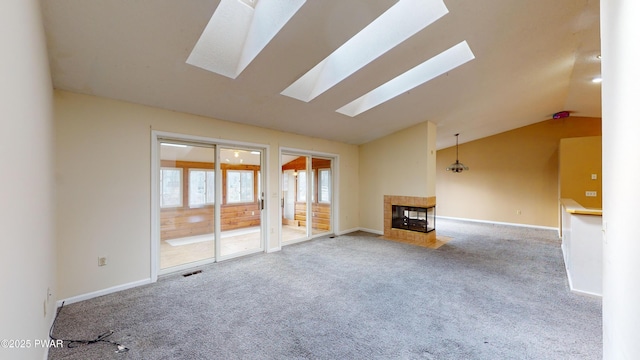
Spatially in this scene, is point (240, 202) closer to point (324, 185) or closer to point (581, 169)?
point (324, 185)

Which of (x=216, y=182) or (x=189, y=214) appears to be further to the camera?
(x=216, y=182)

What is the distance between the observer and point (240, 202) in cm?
493

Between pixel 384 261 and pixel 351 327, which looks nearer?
pixel 351 327

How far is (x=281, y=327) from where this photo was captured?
2270mm

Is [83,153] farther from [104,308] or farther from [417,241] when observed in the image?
[417,241]

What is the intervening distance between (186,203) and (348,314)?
119 inches

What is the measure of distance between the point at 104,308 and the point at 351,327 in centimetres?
267

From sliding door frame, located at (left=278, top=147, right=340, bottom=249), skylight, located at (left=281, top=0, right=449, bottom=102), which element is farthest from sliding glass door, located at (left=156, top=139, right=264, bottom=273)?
skylight, located at (left=281, top=0, right=449, bottom=102)

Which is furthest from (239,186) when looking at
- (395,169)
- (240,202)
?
(395,169)

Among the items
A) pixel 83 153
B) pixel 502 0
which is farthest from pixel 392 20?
pixel 83 153

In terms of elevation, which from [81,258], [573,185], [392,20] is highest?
[392,20]

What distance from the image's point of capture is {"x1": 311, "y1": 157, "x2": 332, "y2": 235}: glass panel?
630 centimetres

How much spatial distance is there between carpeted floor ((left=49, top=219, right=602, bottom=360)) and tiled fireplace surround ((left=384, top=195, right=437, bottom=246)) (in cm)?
135

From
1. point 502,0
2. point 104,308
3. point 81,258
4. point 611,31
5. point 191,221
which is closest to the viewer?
point 611,31
